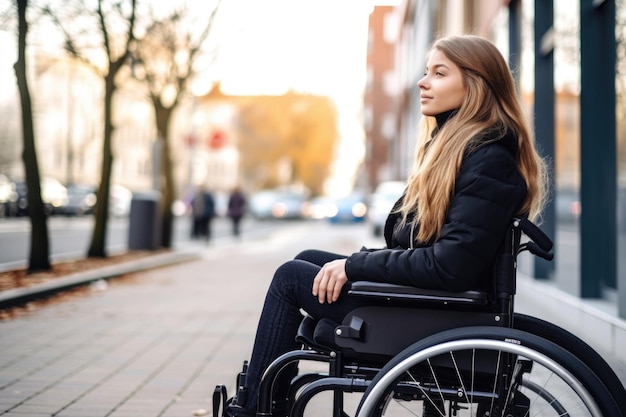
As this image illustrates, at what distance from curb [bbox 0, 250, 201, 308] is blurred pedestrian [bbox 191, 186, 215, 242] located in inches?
261

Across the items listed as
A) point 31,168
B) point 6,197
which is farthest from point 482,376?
point 6,197

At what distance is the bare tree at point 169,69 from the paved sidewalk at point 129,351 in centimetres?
895

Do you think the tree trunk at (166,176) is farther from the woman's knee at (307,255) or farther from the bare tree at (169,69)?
the woman's knee at (307,255)

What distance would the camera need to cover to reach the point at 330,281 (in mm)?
3041

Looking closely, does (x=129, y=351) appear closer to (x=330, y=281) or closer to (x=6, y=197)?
(x=330, y=281)

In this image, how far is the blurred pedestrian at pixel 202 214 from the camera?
24.9 meters

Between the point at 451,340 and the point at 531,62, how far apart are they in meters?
8.49

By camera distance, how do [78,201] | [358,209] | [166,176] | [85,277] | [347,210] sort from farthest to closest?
[78,201], [358,209], [347,210], [166,176], [85,277]

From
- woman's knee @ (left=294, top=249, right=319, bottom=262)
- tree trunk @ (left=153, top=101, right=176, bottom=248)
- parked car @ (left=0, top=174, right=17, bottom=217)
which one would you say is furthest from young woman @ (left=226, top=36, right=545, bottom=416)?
parked car @ (left=0, top=174, right=17, bottom=217)

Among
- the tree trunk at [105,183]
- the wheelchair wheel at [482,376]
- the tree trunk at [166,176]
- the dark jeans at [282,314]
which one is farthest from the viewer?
the tree trunk at [166,176]

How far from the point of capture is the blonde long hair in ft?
9.71

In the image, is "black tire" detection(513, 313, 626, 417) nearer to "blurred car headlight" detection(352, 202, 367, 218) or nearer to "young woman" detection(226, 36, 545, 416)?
"young woman" detection(226, 36, 545, 416)

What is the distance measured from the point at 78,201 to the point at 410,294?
42.0m

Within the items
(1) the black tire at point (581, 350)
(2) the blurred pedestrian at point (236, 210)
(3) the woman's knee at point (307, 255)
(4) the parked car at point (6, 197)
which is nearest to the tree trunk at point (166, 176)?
(2) the blurred pedestrian at point (236, 210)
